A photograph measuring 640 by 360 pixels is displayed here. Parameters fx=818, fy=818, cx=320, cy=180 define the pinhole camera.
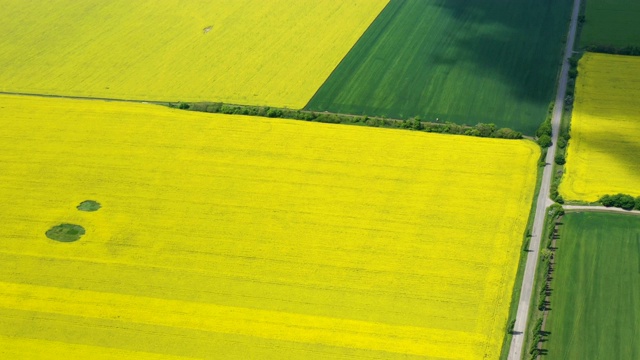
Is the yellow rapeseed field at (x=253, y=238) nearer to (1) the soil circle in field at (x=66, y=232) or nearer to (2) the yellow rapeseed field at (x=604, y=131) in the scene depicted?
(1) the soil circle in field at (x=66, y=232)

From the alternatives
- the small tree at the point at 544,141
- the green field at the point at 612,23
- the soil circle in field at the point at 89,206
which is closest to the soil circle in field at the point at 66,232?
the soil circle in field at the point at 89,206

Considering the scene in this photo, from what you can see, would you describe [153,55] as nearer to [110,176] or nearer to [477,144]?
[110,176]

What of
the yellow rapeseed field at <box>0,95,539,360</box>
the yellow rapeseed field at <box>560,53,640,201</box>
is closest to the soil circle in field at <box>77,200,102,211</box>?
the yellow rapeseed field at <box>0,95,539,360</box>

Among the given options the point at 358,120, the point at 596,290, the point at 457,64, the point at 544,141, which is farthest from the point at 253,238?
the point at 457,64

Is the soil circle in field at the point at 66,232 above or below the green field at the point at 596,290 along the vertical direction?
above

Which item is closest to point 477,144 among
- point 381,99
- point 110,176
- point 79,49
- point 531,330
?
point 381,99

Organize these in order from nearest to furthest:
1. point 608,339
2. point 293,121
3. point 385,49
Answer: point 608,339 < point 293,121 < point 385,49
